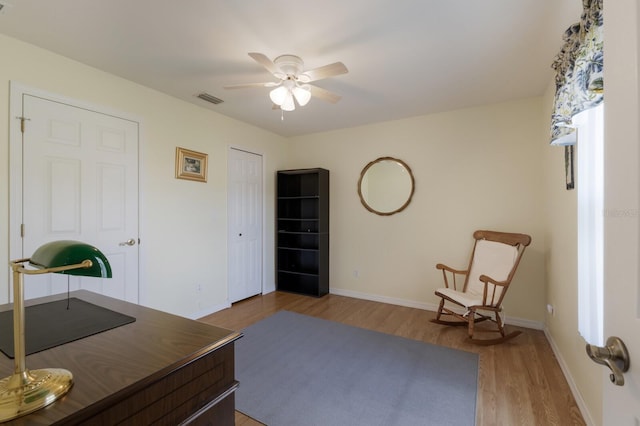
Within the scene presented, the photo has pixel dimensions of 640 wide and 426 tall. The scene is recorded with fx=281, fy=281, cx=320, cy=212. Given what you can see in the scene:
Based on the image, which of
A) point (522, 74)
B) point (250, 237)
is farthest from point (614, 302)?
point (250, 237)

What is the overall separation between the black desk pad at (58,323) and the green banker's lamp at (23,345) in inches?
11.1

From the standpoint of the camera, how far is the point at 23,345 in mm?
693

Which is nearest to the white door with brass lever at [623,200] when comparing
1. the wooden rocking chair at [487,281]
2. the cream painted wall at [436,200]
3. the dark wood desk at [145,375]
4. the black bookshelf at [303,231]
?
the dark wood desk at [145,375]

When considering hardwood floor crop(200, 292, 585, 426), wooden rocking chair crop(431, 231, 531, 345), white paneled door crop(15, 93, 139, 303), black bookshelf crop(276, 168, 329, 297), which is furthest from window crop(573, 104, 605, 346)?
white paneled door crop(15, 93, 139, 303)

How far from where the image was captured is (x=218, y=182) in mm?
3564

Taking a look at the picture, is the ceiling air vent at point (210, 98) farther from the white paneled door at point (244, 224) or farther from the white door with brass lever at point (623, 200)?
the white door with brass lever at point (623, 200)

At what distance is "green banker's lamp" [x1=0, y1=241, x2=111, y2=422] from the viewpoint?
645mm

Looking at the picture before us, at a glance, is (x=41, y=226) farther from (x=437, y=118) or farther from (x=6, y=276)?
(x=437, y=118)

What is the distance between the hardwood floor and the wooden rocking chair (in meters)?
0.17

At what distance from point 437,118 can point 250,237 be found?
117 inches

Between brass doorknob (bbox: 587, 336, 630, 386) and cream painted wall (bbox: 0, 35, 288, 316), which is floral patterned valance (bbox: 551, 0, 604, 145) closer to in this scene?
brass doorknob (bbox: 587, 336, 630, 386)

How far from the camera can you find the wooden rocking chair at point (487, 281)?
2.68 m

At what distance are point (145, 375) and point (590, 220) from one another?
2336mm

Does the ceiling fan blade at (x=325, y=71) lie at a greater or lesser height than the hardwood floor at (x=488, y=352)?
greater
